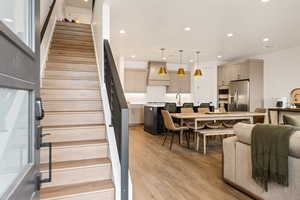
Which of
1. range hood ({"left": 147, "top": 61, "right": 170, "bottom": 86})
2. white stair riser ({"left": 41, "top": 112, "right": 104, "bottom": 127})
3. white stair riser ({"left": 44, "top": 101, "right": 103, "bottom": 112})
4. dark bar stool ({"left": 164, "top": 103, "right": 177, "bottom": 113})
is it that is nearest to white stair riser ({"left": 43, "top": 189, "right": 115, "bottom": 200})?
white stair riser ({"left": 41, "top": 112, "right": 104, "bottom": 127})

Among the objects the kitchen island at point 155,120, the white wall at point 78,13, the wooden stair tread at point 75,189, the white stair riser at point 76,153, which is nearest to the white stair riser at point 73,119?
the white stair riser at point 76,153

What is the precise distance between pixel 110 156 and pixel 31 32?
1.53 metres

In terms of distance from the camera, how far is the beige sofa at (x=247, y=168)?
1747 millimetres

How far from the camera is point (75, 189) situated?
1756 mm

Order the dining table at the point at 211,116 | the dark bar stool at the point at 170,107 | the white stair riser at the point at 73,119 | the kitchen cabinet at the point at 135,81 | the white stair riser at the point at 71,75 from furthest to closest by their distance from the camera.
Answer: the kitchen cabinet at the point at 135,81, the dark bar stool at the point at 170,107, the dining table at the point at 211,116, the white stair riser at the point at 71,75, the white stair riser at the point at 73,119

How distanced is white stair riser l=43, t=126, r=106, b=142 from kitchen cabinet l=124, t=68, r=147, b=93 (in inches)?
207

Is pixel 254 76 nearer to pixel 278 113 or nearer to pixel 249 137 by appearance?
pixel 278 113

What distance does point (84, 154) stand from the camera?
2.12 metres

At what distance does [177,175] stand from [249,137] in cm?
119

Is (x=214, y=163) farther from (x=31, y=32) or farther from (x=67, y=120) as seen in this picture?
(x=31, y=32)

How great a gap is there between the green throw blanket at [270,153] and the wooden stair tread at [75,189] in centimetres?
153

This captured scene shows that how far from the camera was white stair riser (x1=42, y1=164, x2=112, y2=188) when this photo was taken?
181 centimetres

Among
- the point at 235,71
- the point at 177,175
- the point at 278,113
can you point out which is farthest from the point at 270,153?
the point at 235,71

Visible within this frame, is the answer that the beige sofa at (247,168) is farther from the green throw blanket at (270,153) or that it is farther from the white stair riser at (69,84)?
the white stair riser at (69,84)
